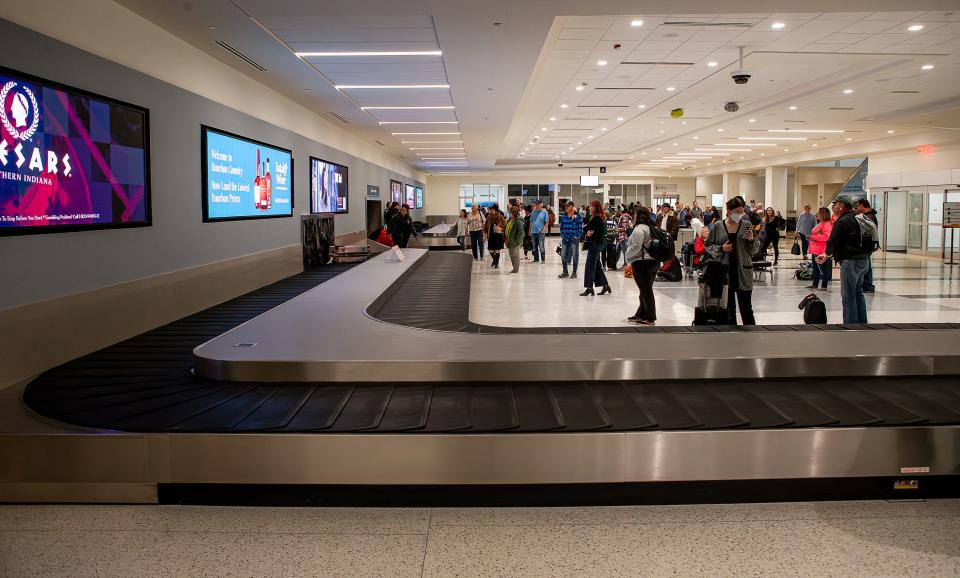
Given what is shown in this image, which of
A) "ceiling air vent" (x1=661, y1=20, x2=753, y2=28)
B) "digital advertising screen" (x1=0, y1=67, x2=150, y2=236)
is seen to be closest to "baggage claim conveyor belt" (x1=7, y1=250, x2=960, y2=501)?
"digital advertising screen" (x1=0, y1=67, x2=150, y2=236)

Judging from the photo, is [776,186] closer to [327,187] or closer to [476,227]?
[476,227]

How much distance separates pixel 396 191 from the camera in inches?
1136

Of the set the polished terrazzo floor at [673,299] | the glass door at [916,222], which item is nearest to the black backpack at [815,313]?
the polished terrazzo floor at [673,299]

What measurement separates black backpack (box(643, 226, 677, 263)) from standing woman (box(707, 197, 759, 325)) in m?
1.12

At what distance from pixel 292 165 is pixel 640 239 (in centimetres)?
727

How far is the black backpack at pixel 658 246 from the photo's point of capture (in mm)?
8984

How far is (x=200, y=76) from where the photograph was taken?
9000 mm

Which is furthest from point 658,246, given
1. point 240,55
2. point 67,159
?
point 67,159

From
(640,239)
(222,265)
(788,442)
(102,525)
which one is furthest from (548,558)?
(222,265)

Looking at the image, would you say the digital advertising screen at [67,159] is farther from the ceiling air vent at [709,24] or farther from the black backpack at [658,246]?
the ceiling air vent at [709,24]

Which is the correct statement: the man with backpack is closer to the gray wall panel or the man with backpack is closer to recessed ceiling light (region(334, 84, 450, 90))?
recessed ceiling light (region(334, 84, 450, 90))

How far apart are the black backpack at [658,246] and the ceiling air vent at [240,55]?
19.6 feet

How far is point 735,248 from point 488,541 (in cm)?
546

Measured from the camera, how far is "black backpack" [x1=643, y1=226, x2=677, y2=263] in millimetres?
8984
